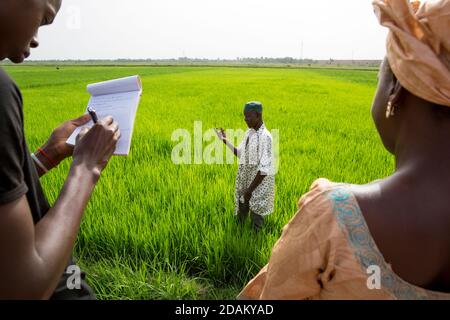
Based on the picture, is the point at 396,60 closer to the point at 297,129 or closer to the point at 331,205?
the point at 331,205

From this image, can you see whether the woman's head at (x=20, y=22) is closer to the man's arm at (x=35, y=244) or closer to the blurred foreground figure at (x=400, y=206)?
the man's arm at (x=35, y=244)

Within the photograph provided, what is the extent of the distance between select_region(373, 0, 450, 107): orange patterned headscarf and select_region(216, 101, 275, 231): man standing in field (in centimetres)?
182

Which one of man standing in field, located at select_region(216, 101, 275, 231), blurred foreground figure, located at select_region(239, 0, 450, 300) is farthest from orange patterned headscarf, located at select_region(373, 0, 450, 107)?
man standing in field, located at select_region(216, 101, 275, 231)

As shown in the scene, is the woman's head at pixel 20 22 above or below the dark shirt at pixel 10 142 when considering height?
above

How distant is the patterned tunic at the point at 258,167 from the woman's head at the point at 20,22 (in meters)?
1.91

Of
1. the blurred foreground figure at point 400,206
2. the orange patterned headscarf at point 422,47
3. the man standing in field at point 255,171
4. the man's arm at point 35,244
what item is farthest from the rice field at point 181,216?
the orange patterned headscarf at point 422,47

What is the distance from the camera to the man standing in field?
2715 mm

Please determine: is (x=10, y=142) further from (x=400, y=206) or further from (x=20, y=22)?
(x=400, y=206)

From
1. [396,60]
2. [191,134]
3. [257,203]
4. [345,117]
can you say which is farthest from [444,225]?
[345,117]

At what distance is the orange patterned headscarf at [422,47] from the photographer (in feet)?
2.64

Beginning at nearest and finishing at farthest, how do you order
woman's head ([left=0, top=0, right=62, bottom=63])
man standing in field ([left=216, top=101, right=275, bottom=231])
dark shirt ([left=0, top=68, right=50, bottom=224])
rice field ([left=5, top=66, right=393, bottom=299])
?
dark shirt ([left=0, top=68, right=50, bottom=224]) < woman's head ([left=0, top=0, right=62, bottom=63]) < rice field ([left=5, top=66, right=393, bottom=299]) < man standing in field ([left=216, top=101, right=275, bottom=231])

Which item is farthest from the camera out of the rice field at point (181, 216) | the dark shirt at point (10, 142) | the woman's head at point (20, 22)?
the rice field at point (181, 216)

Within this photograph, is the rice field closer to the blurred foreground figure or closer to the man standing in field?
the man standing in field

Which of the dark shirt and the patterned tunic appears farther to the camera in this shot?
the patterned tunic
